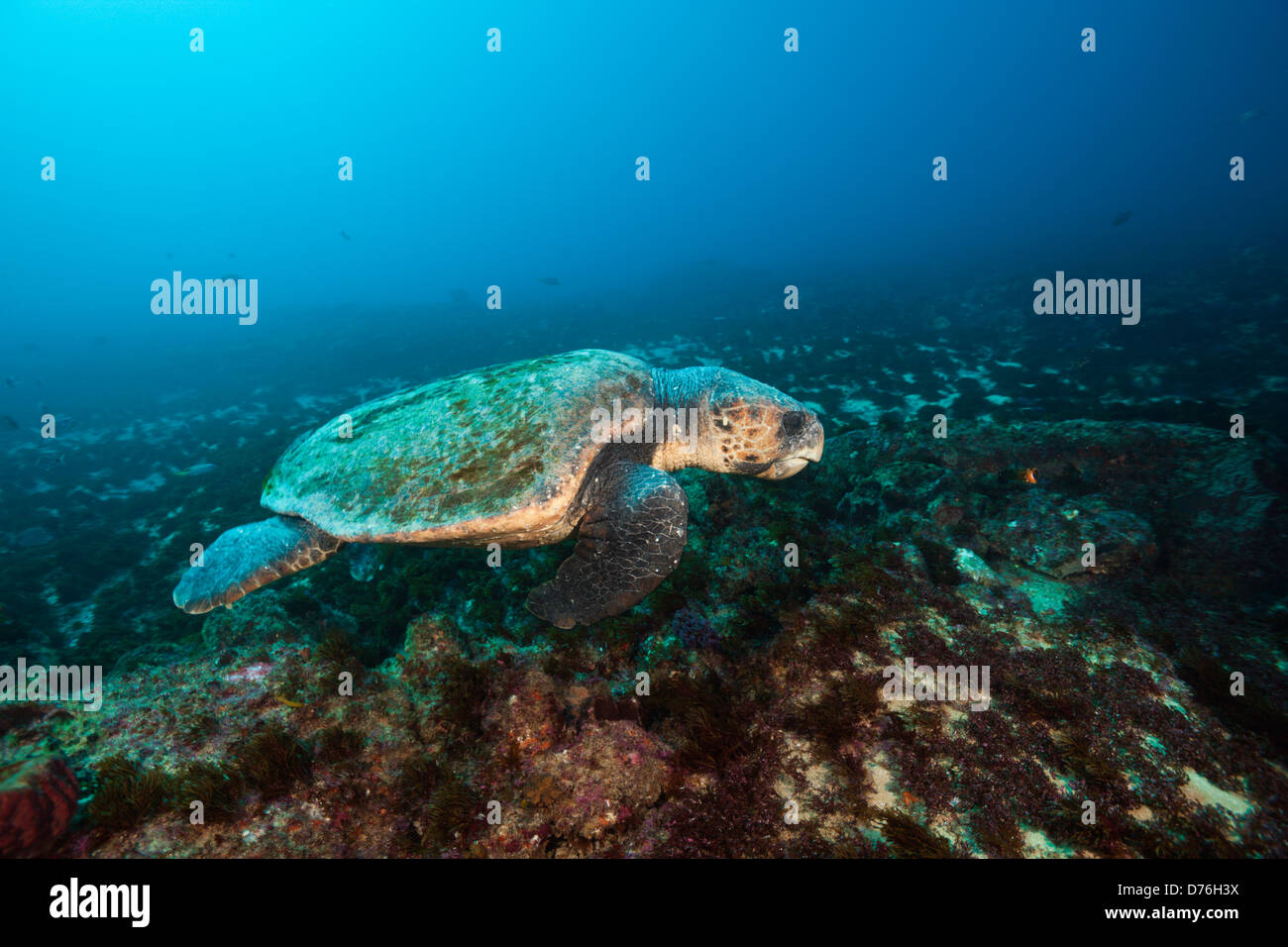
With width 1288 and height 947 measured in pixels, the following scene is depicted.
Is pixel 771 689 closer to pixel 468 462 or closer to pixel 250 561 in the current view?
pixel 468 462

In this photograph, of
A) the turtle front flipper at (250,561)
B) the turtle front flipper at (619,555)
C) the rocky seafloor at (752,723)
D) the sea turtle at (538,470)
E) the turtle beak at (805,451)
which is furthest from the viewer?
the turtle beak at (805,451)

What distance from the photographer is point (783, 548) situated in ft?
12.5

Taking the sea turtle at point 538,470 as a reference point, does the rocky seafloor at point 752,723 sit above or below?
below

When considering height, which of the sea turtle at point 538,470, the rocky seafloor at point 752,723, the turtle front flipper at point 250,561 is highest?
the sea turtle at point 538,470

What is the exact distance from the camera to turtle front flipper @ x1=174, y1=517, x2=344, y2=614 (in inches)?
156

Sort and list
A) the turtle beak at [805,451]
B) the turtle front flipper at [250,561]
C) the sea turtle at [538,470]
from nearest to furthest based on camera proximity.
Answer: the sea turtle at [538,470], the turtle front flipper at [250,561], the turtle beak at [805,451]

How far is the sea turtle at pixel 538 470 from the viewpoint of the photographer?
11.5ft

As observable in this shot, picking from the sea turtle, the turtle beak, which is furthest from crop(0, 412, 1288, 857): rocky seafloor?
the turtle beak

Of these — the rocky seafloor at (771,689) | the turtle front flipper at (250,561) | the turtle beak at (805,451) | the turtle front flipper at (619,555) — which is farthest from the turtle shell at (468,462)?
the turtle beak at (805,451)

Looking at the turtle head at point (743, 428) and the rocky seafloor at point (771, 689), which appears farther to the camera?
the turtle head at point (743, 428)

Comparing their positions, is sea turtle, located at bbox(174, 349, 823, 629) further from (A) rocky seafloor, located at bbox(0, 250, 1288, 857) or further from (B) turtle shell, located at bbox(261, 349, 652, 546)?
(A) rocky seafloor, located at bbox(0, 250, 1288, 857)

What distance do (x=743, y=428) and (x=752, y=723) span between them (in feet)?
9.20

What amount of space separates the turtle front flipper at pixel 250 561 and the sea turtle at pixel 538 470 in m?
0.01

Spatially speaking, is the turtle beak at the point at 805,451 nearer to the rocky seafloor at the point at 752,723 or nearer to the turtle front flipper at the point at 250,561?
the rocky seafloor at the point at 752,723
